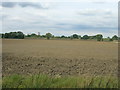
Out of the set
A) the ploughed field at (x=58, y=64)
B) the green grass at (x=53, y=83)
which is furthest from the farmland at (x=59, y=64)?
the green grass at (x=53, y=83)

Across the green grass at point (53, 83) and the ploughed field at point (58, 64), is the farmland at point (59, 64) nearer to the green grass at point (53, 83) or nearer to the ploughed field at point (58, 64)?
the ploughed field at point (58, 64)

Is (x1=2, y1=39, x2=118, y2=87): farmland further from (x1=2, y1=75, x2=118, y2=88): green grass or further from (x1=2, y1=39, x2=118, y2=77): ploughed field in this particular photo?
(x1=2, y1=75, x2=118, y2=88): green grass

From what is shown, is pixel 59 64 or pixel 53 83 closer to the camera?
pixel 53 83

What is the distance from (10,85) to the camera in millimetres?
8188

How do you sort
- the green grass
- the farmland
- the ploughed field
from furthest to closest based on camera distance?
the ploughed field < the farmland < the green grass

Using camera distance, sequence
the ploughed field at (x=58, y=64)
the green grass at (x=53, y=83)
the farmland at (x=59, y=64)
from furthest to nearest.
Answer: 1. the ploughed field at (x=58, y=64)
2. the farmland at (x=59, y=64)
3. the green grass at (x=53, y=83)

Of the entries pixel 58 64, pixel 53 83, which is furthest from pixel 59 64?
pixel 53 83

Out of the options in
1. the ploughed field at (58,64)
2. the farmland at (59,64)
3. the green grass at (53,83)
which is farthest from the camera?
the ploughed field at (58,64)

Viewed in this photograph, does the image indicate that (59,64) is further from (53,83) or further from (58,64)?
→ (53,83)

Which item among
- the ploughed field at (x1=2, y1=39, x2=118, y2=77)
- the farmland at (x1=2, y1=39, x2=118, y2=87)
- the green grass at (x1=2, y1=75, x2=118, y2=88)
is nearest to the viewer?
the green grass at (x1=2, y1=75, x2=118, y2=88)

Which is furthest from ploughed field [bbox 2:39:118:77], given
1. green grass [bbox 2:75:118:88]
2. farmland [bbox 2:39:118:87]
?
green grass [bbox 2:75:118:88]

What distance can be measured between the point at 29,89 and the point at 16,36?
73992mm

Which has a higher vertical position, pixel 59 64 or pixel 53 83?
pixel 53 83

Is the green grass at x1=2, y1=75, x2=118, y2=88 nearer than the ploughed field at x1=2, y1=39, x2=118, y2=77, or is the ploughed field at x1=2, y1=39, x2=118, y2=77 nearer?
the green grass at x1=2, y1=75, x2=118, y2=88
